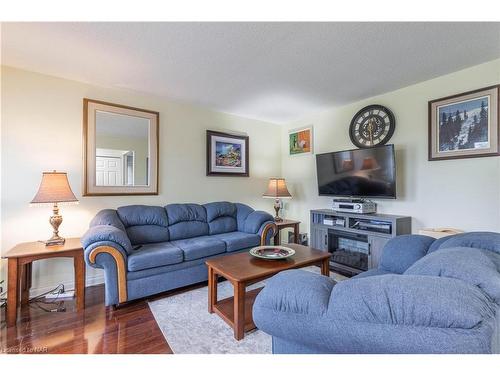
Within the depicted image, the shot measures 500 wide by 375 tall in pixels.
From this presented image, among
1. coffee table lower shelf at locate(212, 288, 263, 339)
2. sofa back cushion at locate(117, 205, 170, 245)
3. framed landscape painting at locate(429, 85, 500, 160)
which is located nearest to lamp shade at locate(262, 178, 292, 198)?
sofa back cushion at locate(117, 205, 170, 245)

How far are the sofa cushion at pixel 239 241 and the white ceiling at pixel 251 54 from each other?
1857 millimetres

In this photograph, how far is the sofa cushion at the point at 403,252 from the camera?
5.45 feet

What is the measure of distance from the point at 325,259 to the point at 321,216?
119cm

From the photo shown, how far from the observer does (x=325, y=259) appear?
89.6 inches

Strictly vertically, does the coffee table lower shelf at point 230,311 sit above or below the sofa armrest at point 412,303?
below

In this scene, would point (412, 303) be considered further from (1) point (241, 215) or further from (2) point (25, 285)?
(2) point (25, 285)

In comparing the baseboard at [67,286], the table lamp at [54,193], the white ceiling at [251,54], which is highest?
the white ceiling at [251,54]

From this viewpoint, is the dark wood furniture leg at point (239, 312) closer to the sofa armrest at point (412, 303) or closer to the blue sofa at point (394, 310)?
the blue sofa at point (394, 310)

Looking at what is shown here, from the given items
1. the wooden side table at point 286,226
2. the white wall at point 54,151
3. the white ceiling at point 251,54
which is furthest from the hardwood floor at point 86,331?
the white ceiling at point 251,54

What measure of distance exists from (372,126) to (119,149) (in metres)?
3.33

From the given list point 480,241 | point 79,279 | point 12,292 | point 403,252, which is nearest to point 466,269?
point 480,241

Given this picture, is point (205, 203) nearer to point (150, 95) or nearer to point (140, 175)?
point (140, 175)

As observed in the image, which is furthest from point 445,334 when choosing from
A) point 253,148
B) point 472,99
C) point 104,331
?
point 253,148

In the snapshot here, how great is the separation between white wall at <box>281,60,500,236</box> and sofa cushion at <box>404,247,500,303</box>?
1.85 meters
